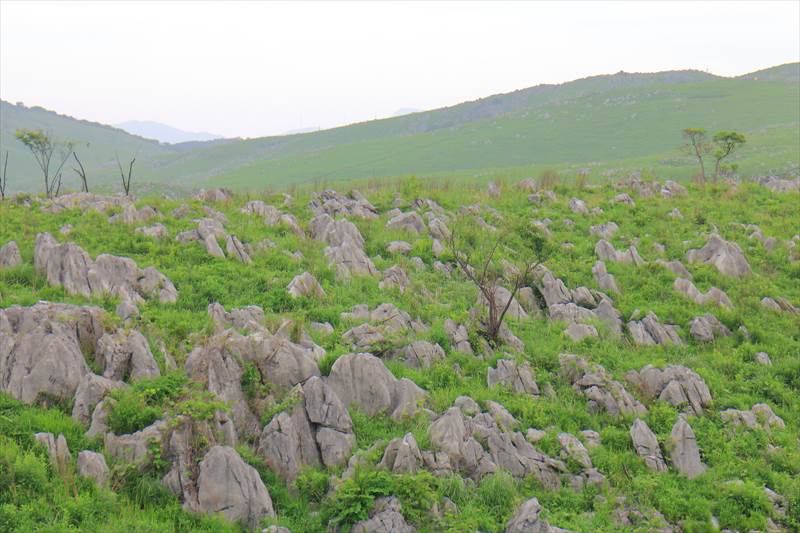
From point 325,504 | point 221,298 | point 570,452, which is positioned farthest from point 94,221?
point 570,452

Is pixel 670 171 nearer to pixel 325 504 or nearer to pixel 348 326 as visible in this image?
pixel 348 326

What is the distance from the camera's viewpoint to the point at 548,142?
382 feet

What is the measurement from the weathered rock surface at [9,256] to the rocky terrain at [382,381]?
6 centimetres

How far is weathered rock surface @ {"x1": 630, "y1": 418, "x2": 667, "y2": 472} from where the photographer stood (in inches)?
566

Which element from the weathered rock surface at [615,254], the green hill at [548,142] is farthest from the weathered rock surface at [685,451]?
the green hill at [548,142]

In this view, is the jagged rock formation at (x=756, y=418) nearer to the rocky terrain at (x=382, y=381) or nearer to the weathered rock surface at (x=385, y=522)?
the rocky terrain at (x=382, y=381)

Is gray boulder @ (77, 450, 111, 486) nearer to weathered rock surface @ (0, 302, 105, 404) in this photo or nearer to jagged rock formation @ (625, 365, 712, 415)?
weathered rock surface @ (0, 302, 105, 404)

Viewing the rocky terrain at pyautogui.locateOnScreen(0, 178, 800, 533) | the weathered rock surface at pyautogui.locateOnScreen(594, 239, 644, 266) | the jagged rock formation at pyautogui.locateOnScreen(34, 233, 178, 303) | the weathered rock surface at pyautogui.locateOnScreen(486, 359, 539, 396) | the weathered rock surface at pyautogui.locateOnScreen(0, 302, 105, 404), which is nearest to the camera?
the rocky terrain at pyautogui.locateOnScreen(0, 178, 800, 533)

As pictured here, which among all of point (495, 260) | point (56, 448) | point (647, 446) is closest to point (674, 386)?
point (647, 446)

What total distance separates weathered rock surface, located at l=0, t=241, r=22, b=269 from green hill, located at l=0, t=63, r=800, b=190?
69773mm

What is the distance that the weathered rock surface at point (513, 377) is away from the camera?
1700cm

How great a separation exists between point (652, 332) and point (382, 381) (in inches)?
406

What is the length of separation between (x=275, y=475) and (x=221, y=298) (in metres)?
8.85

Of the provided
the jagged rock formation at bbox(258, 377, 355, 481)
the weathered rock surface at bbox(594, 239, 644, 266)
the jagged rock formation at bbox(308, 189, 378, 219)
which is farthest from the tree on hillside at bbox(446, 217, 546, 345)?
the jagged rock formation at bbox(258, 377, 355, 481)
